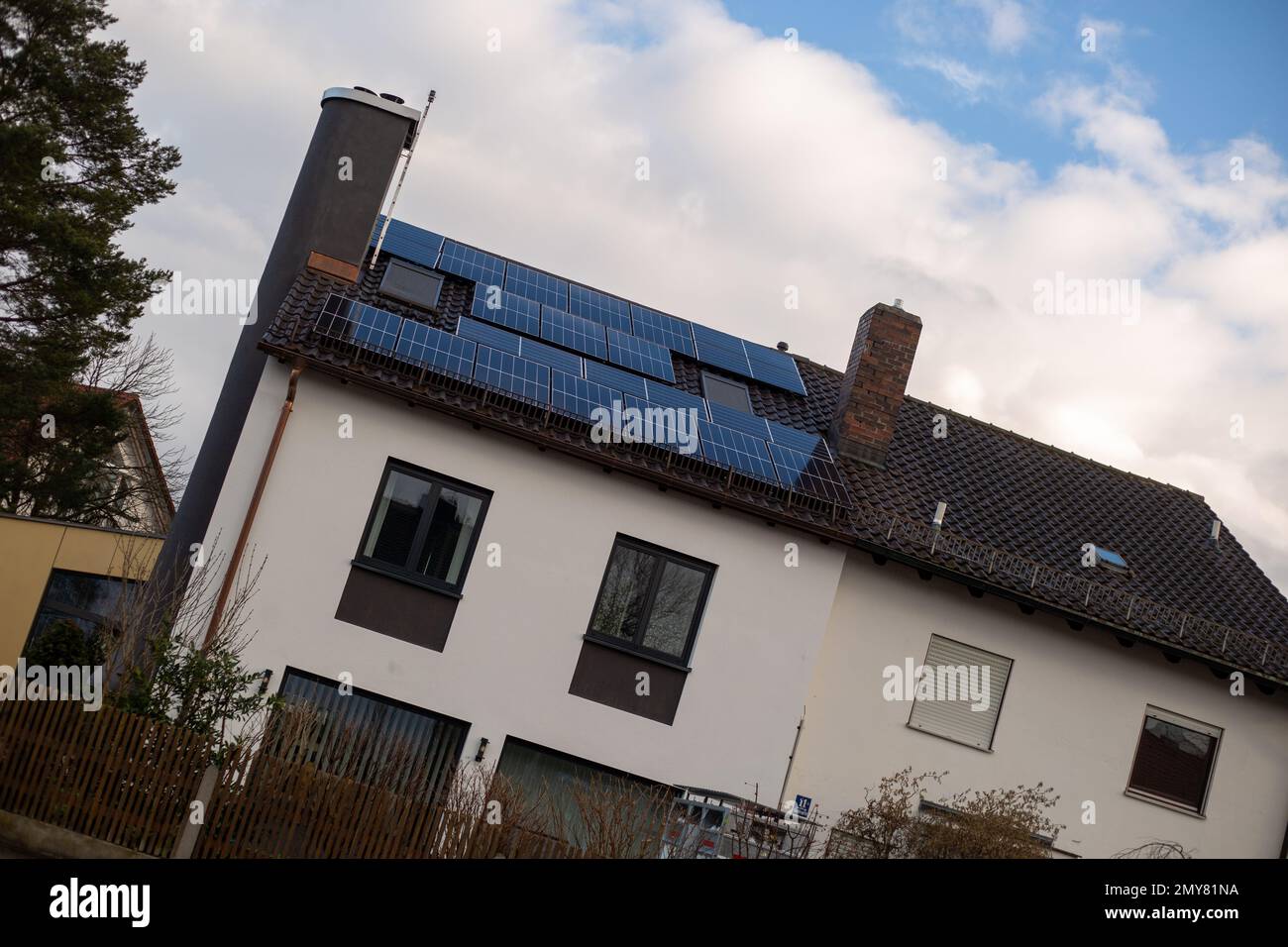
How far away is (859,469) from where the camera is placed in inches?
688

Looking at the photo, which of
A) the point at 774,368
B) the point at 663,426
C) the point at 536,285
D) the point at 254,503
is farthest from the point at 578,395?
the point at 774,368

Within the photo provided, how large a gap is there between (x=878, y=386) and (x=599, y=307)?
484 cm

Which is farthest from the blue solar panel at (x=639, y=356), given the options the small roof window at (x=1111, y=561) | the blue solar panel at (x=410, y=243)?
the small roof window at (x=1111, y=561)

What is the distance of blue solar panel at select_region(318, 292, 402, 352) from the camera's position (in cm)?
1395

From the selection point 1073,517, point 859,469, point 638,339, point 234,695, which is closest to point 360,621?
point 234,695

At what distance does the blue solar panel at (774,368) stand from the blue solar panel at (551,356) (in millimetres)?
3773

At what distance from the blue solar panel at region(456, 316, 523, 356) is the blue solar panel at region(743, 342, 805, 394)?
456cm

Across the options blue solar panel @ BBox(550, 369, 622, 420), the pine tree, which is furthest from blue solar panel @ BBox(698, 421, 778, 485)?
the pine tree

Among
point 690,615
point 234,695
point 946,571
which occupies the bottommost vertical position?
point 234,695

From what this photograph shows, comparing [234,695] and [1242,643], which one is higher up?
[1242,643]

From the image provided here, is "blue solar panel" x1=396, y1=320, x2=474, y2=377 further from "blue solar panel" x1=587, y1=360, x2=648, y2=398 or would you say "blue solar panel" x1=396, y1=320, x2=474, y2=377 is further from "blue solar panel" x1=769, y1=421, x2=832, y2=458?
"blue solar panel" x1=769, y1=421, x2=832, y2=458

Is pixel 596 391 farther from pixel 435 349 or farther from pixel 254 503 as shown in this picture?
pixel 254 503
